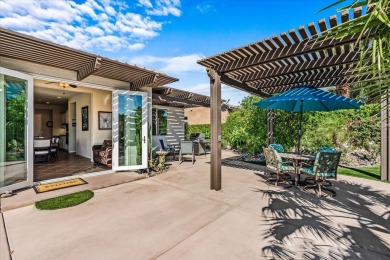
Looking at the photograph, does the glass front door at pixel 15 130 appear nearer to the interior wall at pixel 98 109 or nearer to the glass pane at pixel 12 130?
the glass pane at pixel 12 130

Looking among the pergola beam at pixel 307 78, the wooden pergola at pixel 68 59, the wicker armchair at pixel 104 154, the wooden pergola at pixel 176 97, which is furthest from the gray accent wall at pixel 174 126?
the pergola beam at pixel 307 78

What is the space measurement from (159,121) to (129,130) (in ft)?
18.2

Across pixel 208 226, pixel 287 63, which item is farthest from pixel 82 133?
pixel 287 63

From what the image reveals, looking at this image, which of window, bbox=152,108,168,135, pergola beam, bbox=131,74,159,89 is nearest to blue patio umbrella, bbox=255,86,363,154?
pergola beam, bbox=131,74,159,89

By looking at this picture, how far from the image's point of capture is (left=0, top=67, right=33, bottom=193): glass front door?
14.5 feet

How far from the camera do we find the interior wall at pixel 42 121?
1432 cm

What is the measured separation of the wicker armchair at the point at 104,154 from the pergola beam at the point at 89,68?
9.08ft

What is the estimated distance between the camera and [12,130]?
4.60 metres

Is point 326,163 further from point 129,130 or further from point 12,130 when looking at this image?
point 12,130

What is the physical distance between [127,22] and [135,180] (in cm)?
583

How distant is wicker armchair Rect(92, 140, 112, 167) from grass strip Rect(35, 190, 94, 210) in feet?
9.12

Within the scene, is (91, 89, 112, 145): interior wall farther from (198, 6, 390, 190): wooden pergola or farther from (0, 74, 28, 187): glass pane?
(198, 6, 390, 190): wooden pergola

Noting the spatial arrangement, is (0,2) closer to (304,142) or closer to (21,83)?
(21,83)

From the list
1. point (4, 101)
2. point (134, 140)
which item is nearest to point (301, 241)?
Result: point (134, 140)
